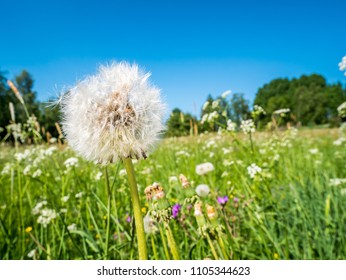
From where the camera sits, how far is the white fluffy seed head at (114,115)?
388mm

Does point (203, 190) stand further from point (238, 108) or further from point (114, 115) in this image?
point (238, 108)

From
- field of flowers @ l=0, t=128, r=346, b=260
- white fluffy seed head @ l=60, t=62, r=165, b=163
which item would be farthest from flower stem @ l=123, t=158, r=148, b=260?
field of flowers @ l=0, t=128, r=346, b=260

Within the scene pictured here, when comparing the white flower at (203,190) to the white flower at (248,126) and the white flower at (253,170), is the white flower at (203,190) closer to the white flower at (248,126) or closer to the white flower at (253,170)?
the white flower at (253,170)

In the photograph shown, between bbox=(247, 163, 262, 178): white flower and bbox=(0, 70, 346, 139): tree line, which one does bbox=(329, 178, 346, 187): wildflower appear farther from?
bbox=(0, 70, 346, 139): tree line

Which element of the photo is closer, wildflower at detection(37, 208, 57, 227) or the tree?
wildflower at detection(37, 208, 57, 227)

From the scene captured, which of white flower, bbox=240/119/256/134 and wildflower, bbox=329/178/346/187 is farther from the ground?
white flower, bbox=240/119/256/134

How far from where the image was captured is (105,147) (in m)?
0.39

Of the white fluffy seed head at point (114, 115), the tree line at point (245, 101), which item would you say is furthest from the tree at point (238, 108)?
the white fluffy seed head at point (114, 115)

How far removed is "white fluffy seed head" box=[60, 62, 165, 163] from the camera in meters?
0.39

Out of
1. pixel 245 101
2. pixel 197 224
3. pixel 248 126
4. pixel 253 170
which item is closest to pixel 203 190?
pixel 197 224

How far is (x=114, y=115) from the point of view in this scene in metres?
0.40

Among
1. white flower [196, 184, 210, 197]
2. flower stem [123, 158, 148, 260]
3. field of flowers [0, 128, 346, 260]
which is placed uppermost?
flower stem [123, 158, 148, 260]

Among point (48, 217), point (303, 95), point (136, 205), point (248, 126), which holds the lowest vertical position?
point (48, 217)
